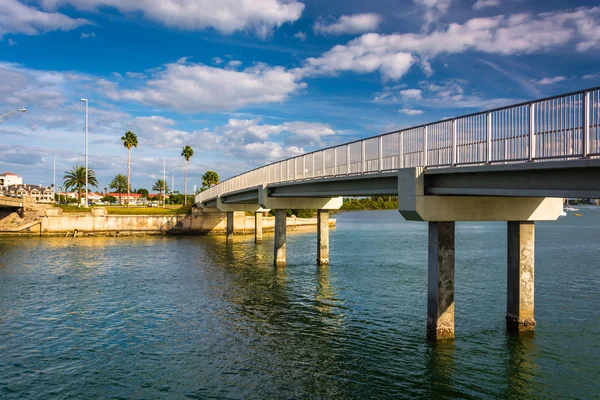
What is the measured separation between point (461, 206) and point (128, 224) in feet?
234

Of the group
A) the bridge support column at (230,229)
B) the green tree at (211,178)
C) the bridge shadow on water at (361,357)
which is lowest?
the bridge shadow on water at (361,357)

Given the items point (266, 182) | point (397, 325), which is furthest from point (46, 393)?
point (266, 182)

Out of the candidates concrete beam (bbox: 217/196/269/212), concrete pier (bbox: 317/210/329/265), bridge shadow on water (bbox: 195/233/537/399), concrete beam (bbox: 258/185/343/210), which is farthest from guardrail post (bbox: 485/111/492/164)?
concrete beam (bbox: 217/196/269/212)

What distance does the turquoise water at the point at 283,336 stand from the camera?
15172mm

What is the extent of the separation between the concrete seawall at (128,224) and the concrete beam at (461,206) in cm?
6587

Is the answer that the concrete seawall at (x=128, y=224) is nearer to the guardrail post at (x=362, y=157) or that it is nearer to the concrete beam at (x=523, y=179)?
the guardrail post at (x=362, y=157)

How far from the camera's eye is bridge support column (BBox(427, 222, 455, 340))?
1888cm

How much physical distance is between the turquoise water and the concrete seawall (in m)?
39.7

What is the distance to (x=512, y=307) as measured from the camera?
67.5 ft

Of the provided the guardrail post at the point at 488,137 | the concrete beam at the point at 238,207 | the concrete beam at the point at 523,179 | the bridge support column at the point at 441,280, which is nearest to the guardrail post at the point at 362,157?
the concrete beam at the point at 523,179

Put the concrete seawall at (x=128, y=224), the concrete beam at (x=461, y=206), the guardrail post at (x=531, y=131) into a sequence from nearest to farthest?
the guardrail post at (x=531, y=131), the concrete beam at (x=461, y=206), the concrete seawall at (x=128, y=224)

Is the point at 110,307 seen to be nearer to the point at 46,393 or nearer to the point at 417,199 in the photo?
the point at 46,393

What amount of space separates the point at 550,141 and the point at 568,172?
3.50 feet

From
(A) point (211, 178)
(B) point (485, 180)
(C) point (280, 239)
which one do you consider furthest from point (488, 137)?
(A) point (211, 178)
